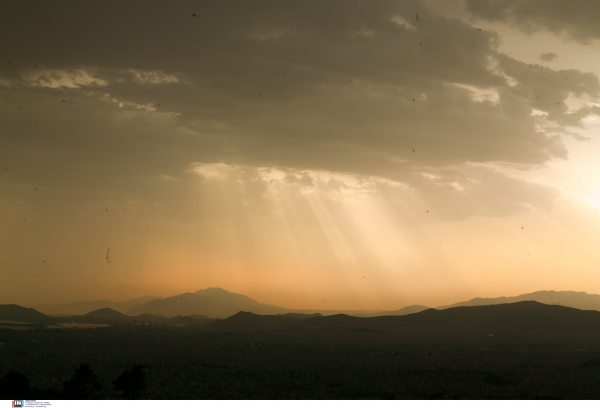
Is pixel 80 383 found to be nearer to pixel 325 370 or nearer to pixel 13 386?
pixel 13 386

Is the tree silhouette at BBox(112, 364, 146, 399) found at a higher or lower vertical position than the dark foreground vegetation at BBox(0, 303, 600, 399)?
higher

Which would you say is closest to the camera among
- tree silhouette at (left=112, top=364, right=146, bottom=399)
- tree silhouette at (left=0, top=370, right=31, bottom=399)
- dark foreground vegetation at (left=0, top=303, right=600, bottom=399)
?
tree silhouette at (left=0, top=370, right=31, bottom=399)

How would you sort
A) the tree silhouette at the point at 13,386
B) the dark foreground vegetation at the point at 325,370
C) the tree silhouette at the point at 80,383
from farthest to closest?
the dark foreground vegetation at the point at 325,370 → the tree silhouette at the point at 80,383 → the tree silhouette at the point at 13,386

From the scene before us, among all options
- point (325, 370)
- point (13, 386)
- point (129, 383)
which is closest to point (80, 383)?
point (129, 383)

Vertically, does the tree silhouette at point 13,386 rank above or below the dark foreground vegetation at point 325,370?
above

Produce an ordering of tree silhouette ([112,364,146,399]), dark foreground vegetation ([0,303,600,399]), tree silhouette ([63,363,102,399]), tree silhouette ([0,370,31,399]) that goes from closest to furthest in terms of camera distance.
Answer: tree silhouette ([0,370,31,399]), tree silhouette ([63,363,102,399]), tree silhouette ([112,364,146,399]), dark foreground vegetation ([0,303,600,399])

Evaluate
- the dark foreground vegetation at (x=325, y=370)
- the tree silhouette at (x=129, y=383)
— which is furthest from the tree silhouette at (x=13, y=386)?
the tree silhouette at (x=129, y=383)

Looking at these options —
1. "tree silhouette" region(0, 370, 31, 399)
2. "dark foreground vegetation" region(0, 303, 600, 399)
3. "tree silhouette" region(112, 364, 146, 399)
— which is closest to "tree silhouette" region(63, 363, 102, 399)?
"dark foreground vegetation" region(0, 303, 600, 399)

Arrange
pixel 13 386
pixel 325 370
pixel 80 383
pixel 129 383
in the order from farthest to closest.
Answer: pixel 325 370 < pixel 80 383 < pixel 129 383 < pixel 13 386

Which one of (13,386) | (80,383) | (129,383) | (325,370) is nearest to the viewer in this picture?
(13,386)

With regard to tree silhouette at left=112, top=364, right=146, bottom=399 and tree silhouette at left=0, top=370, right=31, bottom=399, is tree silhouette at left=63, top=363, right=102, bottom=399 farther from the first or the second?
tree silhouette at left=0, top=370, right=31, bottom=399

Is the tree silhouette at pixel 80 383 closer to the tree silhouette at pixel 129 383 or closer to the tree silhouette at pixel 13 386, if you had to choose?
the tree silhouette at pixel 129 383

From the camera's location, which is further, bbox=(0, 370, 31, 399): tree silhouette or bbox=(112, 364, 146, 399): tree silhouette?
bbox=(112, 364, 146, 399): tree silhouette

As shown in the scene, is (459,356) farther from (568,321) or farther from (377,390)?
(568,321)
